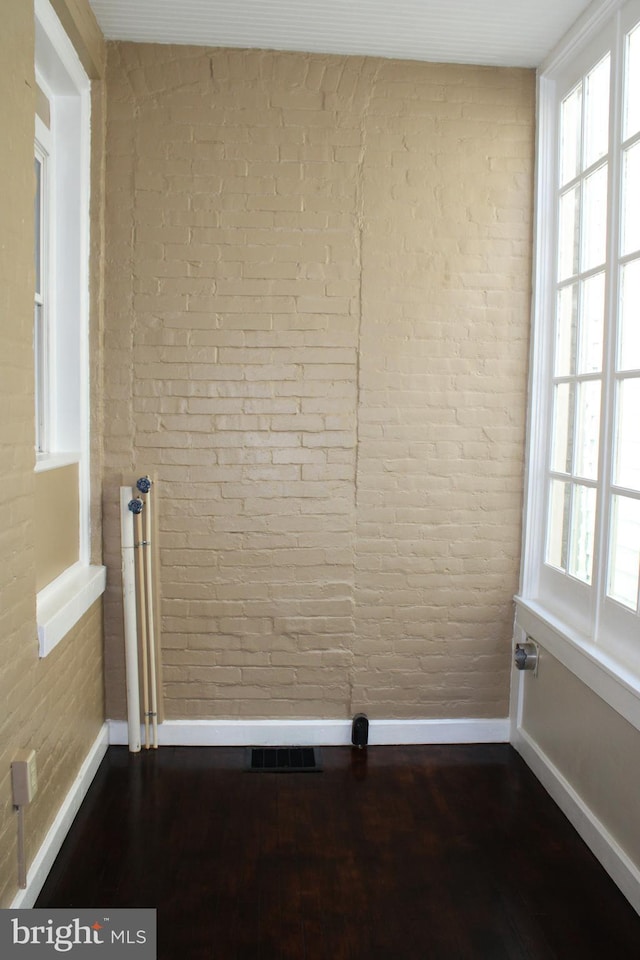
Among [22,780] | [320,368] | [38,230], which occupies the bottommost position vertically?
[22,780]

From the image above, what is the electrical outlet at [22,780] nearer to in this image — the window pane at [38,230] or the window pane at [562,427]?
the window pane at [38,230]

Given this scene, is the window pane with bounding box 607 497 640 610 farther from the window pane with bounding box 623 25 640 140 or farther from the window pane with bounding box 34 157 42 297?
the window pane with bounding box 34 157 42 297

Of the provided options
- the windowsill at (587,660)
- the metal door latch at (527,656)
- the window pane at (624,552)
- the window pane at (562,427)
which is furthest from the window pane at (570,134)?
the metal door latch at (527,656)

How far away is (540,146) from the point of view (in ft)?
11.0

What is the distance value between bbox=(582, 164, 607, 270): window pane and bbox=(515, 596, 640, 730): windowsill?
137 cm

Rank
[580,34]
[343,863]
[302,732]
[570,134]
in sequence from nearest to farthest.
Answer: [343,863], [580,34], [570,134], [302,732]

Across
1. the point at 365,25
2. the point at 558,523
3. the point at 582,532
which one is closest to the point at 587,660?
the point at 582,532

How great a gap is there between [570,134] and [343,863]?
287 cm

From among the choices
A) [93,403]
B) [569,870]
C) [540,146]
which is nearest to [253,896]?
[569,870]

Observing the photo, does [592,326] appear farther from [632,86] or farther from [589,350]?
[632,86]

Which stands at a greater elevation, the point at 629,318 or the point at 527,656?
the point at 629,318

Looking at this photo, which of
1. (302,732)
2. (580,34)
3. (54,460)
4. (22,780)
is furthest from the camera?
(302,732)

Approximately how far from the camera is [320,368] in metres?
3.43

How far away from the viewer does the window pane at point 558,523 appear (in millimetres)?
3225
